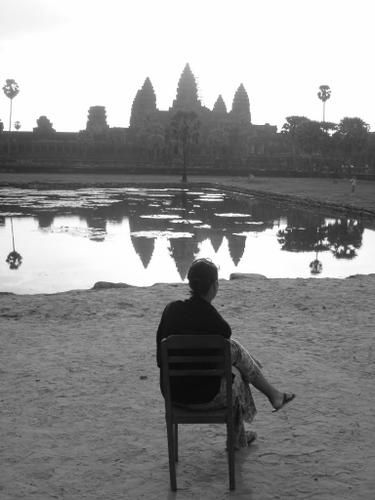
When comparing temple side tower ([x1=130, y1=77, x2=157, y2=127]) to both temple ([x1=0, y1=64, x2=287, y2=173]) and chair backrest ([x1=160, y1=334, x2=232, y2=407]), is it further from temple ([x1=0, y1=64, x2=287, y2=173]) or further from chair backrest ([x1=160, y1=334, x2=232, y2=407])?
chair backrest ([x1=160, y1=334, x2=232, y2=407])

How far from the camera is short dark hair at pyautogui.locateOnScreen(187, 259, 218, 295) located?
133 inches

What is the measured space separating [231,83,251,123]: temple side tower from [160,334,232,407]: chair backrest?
88.9m

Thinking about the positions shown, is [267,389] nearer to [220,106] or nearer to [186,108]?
[186,108]

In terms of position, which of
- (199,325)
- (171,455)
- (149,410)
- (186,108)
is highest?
(186,108)

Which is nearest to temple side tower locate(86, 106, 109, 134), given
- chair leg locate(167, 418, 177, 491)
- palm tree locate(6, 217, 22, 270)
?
palm tree locate(6, 217, 22, 270)

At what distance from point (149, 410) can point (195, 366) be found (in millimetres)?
1462

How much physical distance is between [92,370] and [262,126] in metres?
88.2

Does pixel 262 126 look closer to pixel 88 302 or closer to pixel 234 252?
pixel 234 252

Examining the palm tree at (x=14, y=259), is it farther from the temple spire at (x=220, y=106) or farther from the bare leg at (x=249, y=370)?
the temple spire at (x=220, y=106)

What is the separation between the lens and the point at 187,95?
88.6m

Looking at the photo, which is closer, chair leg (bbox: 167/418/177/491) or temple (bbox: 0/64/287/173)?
chair leg (bbox: 167/418/177/491)

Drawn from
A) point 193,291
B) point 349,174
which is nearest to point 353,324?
point 193,291

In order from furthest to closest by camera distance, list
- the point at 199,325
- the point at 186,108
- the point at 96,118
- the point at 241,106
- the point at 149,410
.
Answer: the point at 96,118, the point at 241,106, the point at 186,108, the point at 149,410, the point at 199,325

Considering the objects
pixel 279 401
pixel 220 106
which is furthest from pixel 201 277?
pixel 220 106
